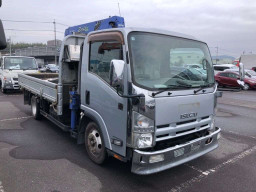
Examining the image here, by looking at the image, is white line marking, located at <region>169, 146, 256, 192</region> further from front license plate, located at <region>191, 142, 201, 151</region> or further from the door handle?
the door handle

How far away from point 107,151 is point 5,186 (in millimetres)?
1585

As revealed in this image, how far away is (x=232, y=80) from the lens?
63.5ft

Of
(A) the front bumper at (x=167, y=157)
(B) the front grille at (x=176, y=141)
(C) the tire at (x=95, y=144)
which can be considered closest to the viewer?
(A) the front bumper at (x=167, y=157)

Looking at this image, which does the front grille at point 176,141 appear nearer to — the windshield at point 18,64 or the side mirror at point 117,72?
the side mirror at point 117,72

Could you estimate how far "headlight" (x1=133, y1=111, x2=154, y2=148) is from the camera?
10.6 ft

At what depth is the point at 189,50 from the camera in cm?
417

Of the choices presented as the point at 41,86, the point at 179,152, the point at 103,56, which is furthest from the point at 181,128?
the point at 41,86

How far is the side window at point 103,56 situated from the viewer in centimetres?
361

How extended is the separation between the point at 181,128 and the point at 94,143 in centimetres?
157

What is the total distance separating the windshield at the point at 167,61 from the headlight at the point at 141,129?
0.45m

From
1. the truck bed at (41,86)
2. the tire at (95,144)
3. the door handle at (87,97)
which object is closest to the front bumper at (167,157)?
the tire at (95,144)

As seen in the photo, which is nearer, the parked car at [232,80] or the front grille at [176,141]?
the front grille at [176,141]

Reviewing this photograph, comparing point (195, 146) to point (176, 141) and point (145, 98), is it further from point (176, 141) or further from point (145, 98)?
point (145, 98)

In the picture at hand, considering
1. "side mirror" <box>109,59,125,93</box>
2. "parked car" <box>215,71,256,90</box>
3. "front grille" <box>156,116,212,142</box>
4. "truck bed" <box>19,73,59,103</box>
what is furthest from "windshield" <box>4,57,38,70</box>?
"parked car" <box>215,71,256,90</box>
